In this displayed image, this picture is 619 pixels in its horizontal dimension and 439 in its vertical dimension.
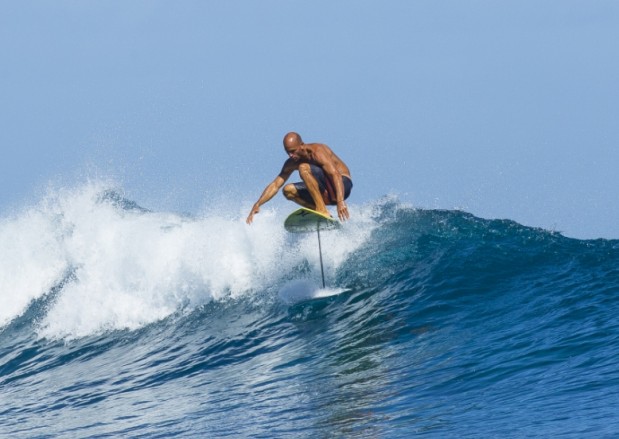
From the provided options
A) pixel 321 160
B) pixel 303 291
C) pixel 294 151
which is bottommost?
pixel 303 291

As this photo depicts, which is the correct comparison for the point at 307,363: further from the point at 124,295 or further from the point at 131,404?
the point at 124,295

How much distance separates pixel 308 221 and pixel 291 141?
3.45 feet

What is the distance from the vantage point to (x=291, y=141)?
1053 centimetres

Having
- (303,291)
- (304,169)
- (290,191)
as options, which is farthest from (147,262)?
(304,169)

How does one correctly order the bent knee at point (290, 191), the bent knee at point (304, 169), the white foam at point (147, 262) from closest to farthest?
the bent knee at point (304, 169) < the bent knee at point (290, 191) < the white foam at point (147, 262)

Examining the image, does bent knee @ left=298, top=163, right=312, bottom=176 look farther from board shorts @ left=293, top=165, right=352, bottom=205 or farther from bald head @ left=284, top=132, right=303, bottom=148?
bald head @ left=284, top=132, right=303, bottom=148

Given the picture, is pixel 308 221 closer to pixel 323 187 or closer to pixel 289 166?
pixel 323 187

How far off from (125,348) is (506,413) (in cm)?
659

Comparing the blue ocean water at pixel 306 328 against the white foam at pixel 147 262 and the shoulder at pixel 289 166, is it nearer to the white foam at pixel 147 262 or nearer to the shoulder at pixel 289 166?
the white foam at pixel 147 262

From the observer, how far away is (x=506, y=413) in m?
6.26

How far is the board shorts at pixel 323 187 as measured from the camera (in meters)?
10.6

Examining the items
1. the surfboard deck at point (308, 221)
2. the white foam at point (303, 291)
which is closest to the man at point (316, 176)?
the surfboard deck at point (308, 221)

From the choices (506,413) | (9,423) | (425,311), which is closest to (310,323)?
(425,311)

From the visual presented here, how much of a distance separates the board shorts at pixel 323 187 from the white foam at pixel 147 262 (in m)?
1.44
